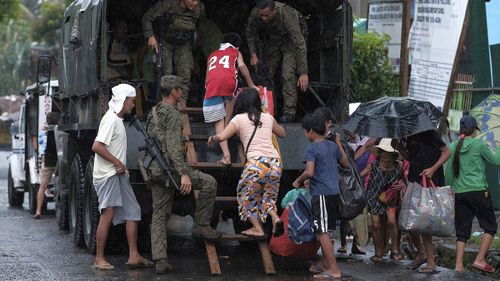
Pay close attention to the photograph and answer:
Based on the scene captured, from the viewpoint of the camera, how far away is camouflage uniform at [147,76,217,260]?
29.9 ft

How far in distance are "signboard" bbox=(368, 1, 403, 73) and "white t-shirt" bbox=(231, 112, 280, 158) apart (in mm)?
9703

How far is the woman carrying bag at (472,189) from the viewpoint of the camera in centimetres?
991

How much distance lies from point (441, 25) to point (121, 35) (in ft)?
20.1

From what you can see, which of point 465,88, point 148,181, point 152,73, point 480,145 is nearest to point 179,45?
point 152,73

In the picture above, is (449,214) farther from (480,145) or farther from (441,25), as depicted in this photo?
(441,25)

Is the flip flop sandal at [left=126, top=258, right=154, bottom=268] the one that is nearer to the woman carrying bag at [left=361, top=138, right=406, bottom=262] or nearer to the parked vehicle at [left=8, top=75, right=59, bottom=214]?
the woman carrying bag at [left=361, top=138, right=406, bottom=262]

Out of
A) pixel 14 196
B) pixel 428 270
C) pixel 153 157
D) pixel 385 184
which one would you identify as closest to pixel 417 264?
pixel 428 270

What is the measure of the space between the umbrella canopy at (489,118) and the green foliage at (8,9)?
15.8 meters

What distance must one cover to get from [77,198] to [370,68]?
8059 mm

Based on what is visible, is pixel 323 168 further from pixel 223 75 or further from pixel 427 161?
pixel 223 75

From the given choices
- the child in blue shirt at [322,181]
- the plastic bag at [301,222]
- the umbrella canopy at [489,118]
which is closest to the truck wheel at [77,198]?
the plastic bag at [301,222]

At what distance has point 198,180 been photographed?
9195mm

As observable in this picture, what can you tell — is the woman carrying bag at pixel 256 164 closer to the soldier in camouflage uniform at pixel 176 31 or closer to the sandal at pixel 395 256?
the sandal at pixel 395 256

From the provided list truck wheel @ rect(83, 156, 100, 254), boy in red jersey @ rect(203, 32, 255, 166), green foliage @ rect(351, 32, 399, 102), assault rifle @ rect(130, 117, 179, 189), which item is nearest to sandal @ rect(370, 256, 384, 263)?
boy in red jersey @ rect(203, 32, 255, 166)
